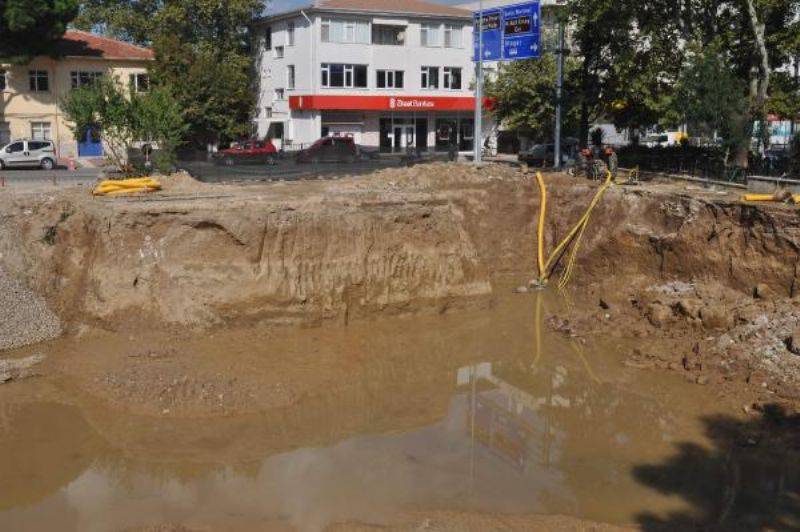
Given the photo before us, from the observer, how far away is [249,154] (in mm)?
41500

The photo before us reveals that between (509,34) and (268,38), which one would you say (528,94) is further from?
(268,38)

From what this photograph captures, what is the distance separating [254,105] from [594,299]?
119 ft

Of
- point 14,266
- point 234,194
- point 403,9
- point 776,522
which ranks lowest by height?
point 776,522

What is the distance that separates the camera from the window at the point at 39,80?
48156 mm

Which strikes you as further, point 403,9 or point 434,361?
point 403,9

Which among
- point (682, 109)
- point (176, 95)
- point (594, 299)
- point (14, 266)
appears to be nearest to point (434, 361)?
point (594, 299)

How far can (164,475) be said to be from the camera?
14320 mm

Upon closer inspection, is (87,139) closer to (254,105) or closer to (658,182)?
(254,105)

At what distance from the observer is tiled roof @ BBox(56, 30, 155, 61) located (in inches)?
1922

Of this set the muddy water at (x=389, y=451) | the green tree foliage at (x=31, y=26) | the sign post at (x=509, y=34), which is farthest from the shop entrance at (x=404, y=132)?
the muddy water at (x=389, y=451)

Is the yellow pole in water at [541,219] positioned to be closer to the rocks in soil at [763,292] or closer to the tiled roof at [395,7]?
the rocks in soil at [763,292]

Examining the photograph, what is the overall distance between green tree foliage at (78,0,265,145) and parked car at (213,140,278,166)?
192 inches

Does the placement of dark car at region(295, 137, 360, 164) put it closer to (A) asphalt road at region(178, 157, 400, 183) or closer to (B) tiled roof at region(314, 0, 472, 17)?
(A) asphalt road at region(178, 157, 400, 183)

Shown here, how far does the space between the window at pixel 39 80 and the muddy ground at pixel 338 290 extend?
26632 mm
